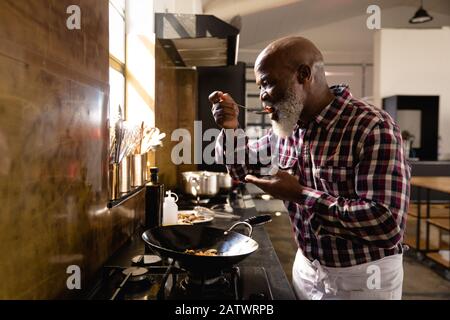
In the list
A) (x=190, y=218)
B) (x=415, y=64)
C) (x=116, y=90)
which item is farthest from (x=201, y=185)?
(x=415, y=64)

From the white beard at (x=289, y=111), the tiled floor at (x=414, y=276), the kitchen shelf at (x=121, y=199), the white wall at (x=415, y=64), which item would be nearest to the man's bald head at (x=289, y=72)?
the white beard at (x=289, y=111)

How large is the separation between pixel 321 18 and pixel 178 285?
23.8 ft

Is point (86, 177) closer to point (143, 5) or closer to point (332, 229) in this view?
point (332, 229)

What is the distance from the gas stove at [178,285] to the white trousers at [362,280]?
208mm

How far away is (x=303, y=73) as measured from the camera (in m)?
1.25

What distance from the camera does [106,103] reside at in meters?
1.40

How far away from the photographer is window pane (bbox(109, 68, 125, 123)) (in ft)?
6.98

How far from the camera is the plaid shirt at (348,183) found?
1050 mm

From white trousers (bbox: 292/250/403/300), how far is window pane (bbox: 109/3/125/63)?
1554 mm

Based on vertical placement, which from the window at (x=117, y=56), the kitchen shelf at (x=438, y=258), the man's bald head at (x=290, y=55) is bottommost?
the kitchen shelf at (x=438, y=258)

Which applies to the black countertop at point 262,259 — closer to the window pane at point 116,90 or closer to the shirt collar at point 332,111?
the shirt collar at point 332,111

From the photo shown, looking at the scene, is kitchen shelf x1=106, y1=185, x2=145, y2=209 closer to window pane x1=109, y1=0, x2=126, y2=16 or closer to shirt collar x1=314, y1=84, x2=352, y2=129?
shirt collar x1=314, y1=84, x2=352, y2=129
